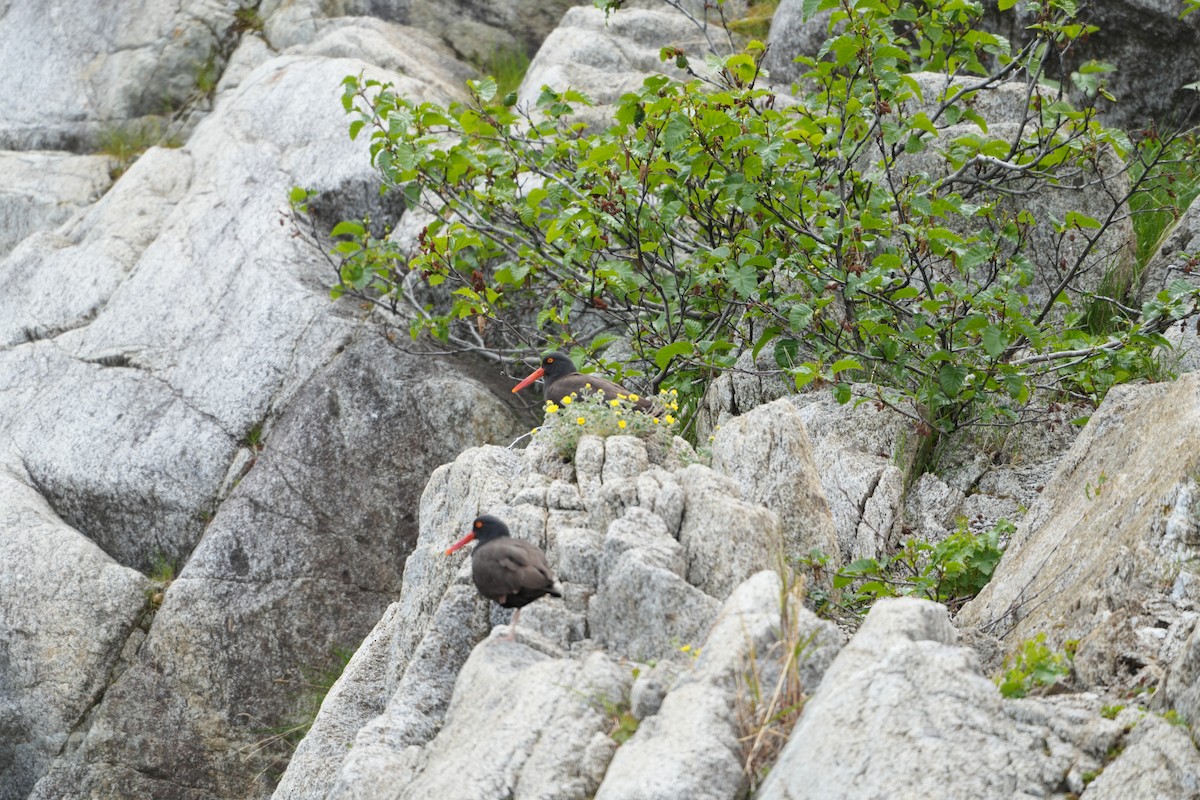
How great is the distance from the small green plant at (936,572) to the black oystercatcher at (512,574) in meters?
2.82

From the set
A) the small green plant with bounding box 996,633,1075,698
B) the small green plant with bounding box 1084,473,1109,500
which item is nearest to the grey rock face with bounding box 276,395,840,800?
the small green plant with bounding box 996,633,1075,698

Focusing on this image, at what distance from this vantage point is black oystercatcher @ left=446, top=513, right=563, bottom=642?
695cm

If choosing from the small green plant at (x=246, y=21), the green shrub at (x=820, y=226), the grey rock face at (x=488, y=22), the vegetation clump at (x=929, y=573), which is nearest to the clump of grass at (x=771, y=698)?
the vegetation clump at (x=929, y=573)

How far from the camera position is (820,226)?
38.1 ft

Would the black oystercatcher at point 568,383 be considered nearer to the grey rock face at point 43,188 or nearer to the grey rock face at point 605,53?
the grey rock face at point 605,53

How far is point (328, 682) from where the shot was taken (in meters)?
13.8

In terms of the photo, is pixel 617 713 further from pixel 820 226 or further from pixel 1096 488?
pixel 820 226

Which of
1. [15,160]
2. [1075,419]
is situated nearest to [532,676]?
[1075,419]

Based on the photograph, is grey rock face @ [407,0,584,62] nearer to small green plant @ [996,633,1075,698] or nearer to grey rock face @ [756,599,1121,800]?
small green plant @ [996,633,1075,698]

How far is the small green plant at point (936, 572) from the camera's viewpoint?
30.2 feet

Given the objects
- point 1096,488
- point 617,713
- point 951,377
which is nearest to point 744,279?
point 951,377

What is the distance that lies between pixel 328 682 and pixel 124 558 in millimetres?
3378

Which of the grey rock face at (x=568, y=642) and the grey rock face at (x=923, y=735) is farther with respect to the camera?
the grey rock face at (x=568, y=642)

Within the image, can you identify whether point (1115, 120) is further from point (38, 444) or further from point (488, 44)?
point (38, 444)
